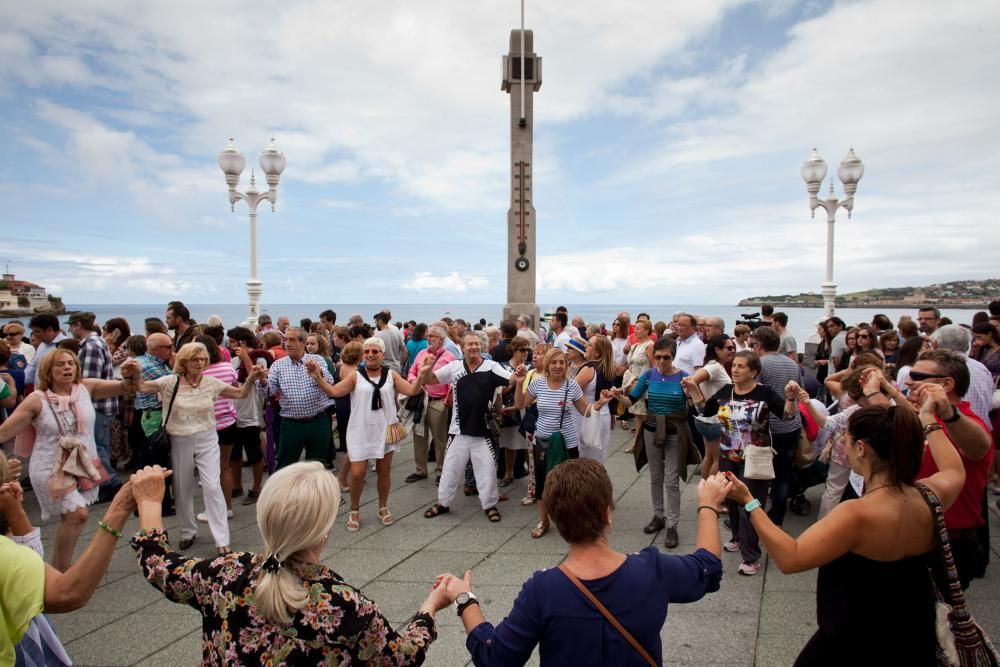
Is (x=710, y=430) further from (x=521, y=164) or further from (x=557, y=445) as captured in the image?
(x=521, y=164)

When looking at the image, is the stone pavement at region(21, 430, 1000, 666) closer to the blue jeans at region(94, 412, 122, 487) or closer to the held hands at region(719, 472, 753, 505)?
the blue jeans at region(94, 412, 122, 487)

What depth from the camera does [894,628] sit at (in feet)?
7.09

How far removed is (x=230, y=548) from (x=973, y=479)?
17.5ft

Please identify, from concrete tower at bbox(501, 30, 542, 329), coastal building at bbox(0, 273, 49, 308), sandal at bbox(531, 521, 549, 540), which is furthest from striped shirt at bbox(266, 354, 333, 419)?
coastal building at bbox(0, 273, 49, 308)

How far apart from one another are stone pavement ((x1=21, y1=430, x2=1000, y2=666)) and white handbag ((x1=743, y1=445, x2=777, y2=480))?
750mm

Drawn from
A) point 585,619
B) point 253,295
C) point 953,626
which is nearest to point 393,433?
point 585,619

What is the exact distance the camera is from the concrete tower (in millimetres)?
15812

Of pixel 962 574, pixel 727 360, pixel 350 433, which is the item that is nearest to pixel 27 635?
pixel 350 433

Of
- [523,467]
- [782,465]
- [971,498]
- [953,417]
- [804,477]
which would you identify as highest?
[953,417]

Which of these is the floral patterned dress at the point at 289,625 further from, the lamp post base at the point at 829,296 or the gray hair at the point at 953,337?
the lamp post base at the point at 829,296

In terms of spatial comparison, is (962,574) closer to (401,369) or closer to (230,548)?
(230,548)

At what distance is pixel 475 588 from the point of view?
14.3 feet

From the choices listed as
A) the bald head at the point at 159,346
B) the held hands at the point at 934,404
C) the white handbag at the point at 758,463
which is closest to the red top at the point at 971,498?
the held hands at the point at 934,404

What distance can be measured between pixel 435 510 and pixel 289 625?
4405mm
